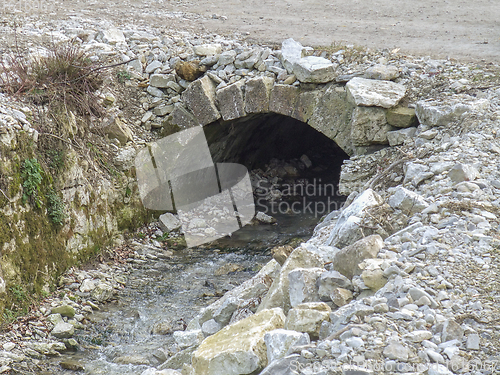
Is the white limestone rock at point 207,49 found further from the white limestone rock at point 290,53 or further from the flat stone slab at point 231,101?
the white limestone rock at point 290,53

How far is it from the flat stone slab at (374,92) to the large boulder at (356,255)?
3.04 m

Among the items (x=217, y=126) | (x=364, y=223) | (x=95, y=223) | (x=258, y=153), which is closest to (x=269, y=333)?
(x=364, y=223)

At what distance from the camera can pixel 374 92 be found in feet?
18.5

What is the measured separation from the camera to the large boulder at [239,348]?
97.5 inches

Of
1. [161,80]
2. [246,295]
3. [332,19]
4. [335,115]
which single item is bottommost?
[246,295]

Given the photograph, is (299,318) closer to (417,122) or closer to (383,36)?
(417,122)

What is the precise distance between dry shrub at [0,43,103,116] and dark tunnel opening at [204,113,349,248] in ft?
6.51

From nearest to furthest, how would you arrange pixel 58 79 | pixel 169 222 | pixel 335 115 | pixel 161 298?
pixel 161 298 < pixel 58 79 < pixel 335 115 < pixel 169 222

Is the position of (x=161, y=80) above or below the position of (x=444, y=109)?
above

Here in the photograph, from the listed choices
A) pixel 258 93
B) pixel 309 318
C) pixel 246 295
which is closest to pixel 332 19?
pixel 258 93

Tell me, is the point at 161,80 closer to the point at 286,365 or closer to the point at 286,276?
the point at 286,276

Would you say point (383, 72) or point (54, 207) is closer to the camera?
point (54, 207)

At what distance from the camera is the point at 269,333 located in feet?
8.04

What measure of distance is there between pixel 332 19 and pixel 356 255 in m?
5.83
